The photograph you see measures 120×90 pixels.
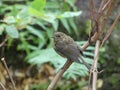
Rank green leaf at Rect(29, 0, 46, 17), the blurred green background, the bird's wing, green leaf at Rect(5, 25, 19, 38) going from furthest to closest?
the blurred green background < green leaf at Rect(5, 25, 19, 38) < green leaf at Rect(29, 0, 46, 17) < the bird's wing

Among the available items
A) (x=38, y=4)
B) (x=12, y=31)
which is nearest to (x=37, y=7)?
(x=38, y=4)

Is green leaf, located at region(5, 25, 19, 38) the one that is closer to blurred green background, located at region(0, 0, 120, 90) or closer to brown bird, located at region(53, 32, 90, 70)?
brown bird, located at region(53, 32, 90, 70)

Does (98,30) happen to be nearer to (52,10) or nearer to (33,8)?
(33,8)

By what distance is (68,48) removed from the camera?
1883mm

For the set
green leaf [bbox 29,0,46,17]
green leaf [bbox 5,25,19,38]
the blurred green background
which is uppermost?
green leaf [bbox 29,0,46,17]

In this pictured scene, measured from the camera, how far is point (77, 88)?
3.96 meters

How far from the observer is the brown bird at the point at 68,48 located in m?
1.76

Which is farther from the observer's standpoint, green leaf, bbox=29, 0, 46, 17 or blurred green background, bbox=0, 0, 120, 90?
blurred green background, bbox=0, 0, 120, 90

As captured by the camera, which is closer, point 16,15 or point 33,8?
point 33,8

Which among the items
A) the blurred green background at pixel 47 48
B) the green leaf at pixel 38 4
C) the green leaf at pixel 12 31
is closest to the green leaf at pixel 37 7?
the green leaf at pixel 38 4

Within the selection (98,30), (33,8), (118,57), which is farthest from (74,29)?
(98,30)

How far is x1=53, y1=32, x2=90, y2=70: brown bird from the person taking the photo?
1758 mm

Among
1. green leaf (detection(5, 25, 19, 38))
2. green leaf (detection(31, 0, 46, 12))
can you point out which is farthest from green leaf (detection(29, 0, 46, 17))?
green leaf (detection(5, 25, 19, 38))

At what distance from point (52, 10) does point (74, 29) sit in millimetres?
313
